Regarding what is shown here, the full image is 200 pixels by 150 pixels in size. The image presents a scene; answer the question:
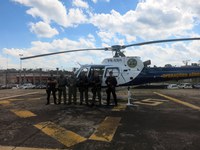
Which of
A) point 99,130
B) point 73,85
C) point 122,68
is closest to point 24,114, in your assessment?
point 99,130

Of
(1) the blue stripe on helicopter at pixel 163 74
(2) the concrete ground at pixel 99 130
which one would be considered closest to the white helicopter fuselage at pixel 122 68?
(1) the blue stripe on helicopter at pixel 163 74

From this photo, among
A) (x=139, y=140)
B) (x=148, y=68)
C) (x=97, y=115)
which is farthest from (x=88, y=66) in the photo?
(x=139, y=140)

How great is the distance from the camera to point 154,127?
860 centimetres

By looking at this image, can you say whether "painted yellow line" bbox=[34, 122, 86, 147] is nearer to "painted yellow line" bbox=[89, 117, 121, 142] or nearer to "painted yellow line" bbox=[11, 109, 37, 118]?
"painted yellow line" bbox=[89, 117, 121, 142]

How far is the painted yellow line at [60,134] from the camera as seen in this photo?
273 inches

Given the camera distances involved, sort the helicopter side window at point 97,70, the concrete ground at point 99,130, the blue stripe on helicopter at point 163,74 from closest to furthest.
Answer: the concrete ground at point 99,130 → the helicopter side window at point 97,70 → the blue stripe on helicopter at point 163,74

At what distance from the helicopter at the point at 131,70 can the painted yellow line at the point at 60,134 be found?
8.11 meters

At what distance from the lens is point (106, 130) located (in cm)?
812

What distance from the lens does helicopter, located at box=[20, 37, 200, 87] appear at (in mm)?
16980

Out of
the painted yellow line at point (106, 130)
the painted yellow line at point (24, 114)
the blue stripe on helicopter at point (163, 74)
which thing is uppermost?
the blue stripe on helicopter at point (163, 74)

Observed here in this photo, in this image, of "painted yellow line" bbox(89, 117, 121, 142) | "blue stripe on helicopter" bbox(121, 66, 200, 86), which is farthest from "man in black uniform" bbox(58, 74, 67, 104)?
"painted yellow line" bbox(89, 117, 121, 142)

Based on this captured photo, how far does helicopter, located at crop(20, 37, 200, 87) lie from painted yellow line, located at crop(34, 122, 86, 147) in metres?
8.11

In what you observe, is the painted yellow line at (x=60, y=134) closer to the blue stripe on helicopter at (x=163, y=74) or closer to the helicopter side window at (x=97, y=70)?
the helicopter side window at (x=97, y=70)

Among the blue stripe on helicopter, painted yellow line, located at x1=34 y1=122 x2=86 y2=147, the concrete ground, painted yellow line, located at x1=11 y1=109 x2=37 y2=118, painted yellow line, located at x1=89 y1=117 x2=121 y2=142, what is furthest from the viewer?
the blue stripe on helicopter
